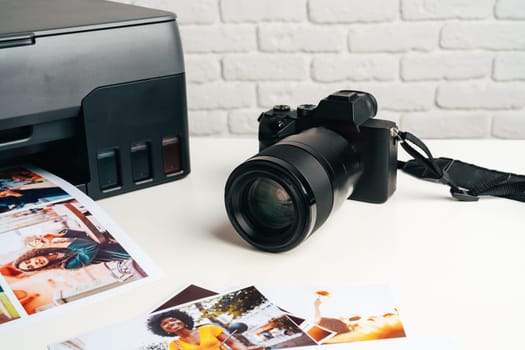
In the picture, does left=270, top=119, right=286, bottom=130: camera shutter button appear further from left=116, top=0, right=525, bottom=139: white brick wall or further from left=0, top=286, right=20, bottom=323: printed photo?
left=116, top=0, right=525, bottom=139: white brick wall

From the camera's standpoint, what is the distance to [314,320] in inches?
22.3

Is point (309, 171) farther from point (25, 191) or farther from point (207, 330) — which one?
point (25, 191)

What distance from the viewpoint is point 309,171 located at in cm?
67

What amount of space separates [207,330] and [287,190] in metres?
0.17

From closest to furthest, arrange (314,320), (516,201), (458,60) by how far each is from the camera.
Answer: (314,320) < (516,201) < (458,60)

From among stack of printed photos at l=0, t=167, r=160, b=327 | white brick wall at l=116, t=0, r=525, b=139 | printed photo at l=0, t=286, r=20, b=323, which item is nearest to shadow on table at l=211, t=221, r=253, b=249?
stack of printed photos at l=0, t=167, r=160, b=327

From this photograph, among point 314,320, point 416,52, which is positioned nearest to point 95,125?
point 314,320

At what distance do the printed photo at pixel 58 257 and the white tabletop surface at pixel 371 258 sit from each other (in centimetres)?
3

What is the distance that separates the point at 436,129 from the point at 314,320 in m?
1.00

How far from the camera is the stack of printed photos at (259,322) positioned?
0.54m

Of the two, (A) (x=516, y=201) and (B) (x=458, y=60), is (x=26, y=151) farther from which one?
(B) (x=458, y=60)

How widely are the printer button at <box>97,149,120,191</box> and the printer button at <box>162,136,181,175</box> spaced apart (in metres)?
0.07

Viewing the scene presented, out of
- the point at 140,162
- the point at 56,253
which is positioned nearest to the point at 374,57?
the point at 140,162

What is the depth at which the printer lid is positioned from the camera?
0.74m
